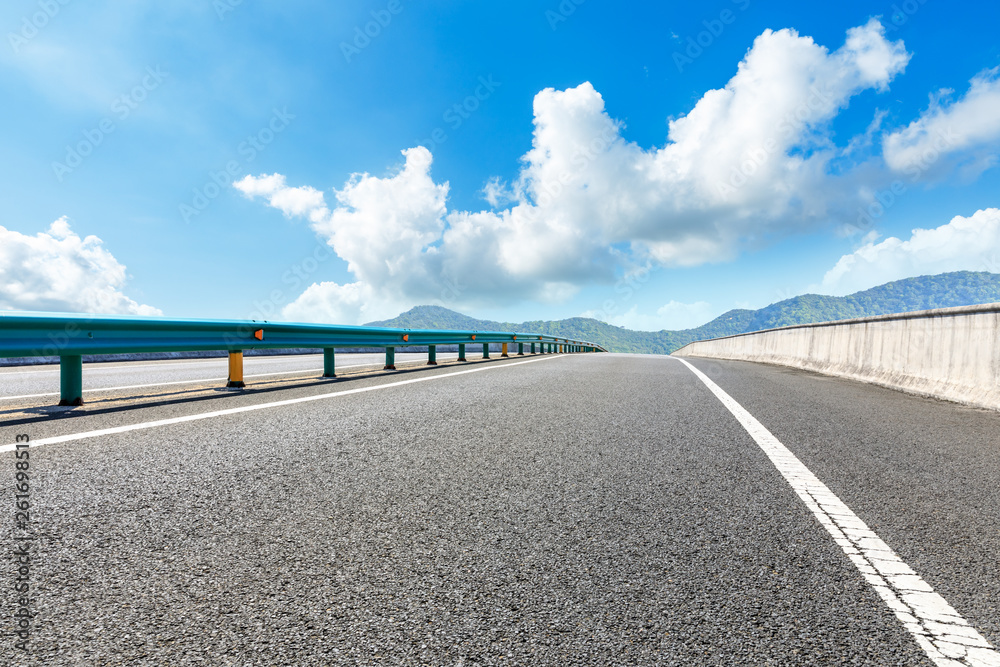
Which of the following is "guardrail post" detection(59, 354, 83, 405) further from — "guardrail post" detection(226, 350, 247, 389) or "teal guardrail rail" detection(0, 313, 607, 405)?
"guardrail post" detection(226, 350, 247, 389)

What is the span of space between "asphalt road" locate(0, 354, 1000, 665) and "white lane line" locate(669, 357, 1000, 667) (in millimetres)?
42

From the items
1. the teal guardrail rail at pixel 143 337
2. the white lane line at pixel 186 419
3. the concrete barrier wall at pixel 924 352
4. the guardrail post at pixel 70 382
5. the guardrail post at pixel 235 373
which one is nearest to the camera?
the white lane line at pixel 186 419

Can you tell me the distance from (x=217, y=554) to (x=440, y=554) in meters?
0.85

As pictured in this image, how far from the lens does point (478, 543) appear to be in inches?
90.6

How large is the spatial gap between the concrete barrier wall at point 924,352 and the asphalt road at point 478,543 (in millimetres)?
2798

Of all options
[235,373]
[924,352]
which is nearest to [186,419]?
[235,373]

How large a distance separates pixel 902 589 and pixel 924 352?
25.8 ft

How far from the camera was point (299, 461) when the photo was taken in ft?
11.7

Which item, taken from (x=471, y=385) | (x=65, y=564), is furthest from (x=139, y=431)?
(x=471, y=385)

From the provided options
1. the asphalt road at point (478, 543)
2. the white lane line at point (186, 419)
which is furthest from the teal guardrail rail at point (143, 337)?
the white lane line at point (186, 419)

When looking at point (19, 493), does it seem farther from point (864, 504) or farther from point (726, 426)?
point (726, 426)

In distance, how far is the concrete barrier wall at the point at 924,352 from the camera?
6762 millimetres

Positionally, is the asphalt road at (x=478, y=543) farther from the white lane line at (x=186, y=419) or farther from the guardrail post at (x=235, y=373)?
the guardrail post at (x=235, y=373)

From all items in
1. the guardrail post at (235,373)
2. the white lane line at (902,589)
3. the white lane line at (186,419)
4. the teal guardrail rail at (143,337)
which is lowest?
the white lane line at (902,589)
